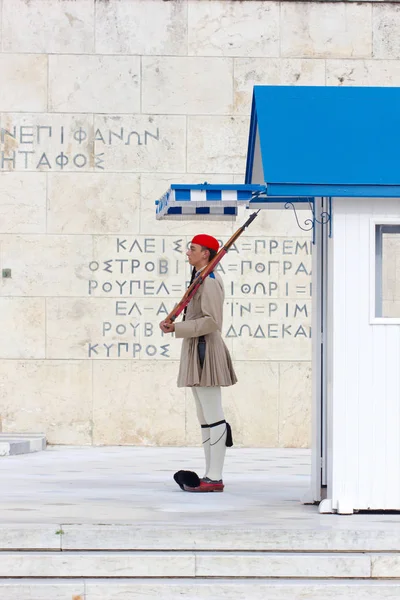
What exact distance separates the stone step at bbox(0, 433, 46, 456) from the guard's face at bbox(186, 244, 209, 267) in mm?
4354

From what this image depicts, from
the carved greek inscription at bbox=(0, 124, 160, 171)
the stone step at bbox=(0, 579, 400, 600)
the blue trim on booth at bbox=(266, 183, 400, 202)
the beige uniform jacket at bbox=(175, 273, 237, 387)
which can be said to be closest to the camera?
the stone step at bbox=(0, 579, 400, 600)

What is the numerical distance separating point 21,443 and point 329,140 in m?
6.16

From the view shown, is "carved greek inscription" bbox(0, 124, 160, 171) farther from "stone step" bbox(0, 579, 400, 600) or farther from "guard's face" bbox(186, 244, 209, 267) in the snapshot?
"stone step" bbox(0, 579, 400, 600)

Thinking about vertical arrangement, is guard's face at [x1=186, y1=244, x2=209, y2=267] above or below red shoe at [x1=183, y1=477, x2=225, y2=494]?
above

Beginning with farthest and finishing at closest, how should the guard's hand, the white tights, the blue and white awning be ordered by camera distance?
the white tights < the guard's hand < the blue and white awning

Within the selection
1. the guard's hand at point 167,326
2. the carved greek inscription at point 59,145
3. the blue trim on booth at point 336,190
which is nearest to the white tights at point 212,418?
the guard's hand at point 167,326

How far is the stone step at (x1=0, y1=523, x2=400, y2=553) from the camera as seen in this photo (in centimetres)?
762

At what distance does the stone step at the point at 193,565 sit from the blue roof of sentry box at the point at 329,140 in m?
2.35

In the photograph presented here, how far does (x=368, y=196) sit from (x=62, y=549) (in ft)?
9.79

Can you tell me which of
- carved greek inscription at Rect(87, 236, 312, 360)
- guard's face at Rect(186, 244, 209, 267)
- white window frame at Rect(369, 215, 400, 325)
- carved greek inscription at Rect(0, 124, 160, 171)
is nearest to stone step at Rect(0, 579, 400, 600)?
white window frame at Rect(369, 215, 400, 325)

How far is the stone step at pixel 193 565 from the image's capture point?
7.40 metres

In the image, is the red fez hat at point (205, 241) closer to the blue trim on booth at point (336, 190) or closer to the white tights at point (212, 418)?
the white tights at point (212, 418)

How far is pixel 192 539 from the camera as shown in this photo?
7.64 meters

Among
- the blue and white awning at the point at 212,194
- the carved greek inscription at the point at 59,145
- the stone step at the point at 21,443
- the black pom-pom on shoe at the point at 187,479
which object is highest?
the carved greek inscription at the point at 59,145
